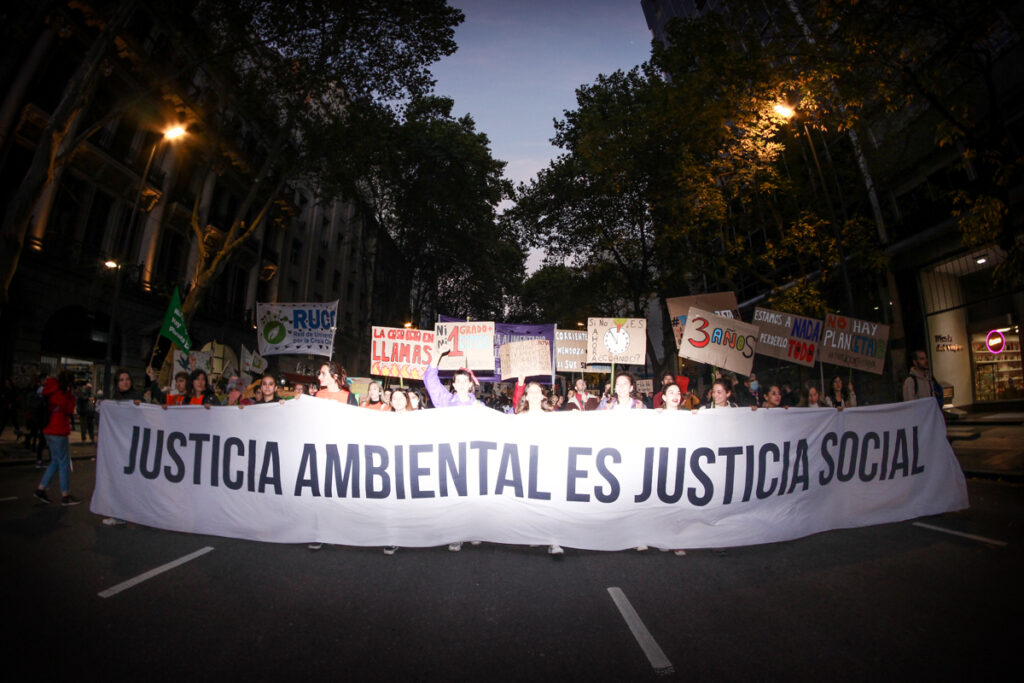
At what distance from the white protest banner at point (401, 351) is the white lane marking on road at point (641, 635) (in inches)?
308

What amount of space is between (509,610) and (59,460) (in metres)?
6.66

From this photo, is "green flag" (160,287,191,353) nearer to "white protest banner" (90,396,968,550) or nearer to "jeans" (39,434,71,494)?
"jeans" (39,434,71,494)

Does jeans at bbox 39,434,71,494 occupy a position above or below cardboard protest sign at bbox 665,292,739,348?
below

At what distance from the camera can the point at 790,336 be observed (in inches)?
425

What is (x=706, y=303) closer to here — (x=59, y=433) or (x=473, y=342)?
(x=473, y=342)

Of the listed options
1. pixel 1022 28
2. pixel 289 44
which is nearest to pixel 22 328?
pixel 289 44

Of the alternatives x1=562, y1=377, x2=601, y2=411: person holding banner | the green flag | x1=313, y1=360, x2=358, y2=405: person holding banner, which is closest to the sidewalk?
the green flag

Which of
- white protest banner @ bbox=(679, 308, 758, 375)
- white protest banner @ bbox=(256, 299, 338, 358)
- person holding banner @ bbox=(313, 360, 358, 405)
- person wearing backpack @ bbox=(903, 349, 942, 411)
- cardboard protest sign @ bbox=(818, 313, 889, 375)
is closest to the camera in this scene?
person holding banner @ bbox=(313, 360, 358, 405)

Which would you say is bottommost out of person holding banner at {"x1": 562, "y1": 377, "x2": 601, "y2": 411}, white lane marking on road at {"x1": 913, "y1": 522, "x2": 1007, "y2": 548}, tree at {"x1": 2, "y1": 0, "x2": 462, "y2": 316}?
white lane marking on road at {"x1": 913, "y1": 522, "x2": 1007, "y2": 548}

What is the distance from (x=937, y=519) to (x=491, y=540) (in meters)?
5.13

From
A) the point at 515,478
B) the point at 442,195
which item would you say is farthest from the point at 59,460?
the point at 442,195

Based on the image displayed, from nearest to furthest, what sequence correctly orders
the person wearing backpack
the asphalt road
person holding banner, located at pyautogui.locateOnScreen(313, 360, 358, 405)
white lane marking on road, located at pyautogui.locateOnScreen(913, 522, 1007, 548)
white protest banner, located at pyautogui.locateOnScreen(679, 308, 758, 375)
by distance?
the asphalt road < white lane marking on road, located at pyautogui.locateOnScreen(913, 522, 1007, 548) < person holding banner, located at pyautogui.locateOnScreen(313, 360, 358, 405) < the person wearing backpack < white protest banner, located at pyautogui.locateOnScreen(679, 308, 758, 375)

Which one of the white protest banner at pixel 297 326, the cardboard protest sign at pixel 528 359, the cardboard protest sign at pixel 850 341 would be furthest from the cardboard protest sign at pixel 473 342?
the cardboard protest sign at pixel 850 341

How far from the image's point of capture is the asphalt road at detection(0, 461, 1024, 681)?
2562mm
